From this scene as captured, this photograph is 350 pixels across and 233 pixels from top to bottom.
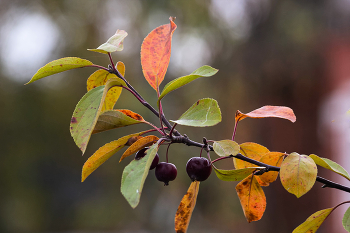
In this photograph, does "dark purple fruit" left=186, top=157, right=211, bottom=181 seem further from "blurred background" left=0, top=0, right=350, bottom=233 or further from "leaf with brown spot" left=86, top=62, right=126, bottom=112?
"blurred background" left=0, top=0, right=350, bottom=233

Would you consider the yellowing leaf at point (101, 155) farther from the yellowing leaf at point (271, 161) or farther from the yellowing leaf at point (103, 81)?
the yellowing leaf at point (271, 161)

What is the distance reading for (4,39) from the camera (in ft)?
11.0

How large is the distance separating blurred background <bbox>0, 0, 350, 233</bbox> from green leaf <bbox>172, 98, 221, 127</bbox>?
2.64 metres

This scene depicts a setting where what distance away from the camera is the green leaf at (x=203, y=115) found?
32 cm

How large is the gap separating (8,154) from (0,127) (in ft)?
1.15

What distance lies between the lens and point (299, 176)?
344 mm

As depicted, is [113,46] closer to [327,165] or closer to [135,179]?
[135,179]

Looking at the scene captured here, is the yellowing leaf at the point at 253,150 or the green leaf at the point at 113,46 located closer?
the green leaf at the point at 113,46

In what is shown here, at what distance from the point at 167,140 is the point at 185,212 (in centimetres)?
12

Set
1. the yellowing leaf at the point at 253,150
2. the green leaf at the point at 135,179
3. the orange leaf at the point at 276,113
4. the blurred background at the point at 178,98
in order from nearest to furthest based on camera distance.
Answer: the green leaf at the point at 135,179
the orange leaf at the point at 276,113
the yellowing leaf at the point at 253,150
the blurred background at the point at 178,98

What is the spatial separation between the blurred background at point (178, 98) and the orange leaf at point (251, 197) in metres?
2.47

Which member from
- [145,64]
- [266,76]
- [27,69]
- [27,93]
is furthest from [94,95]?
[27,93]

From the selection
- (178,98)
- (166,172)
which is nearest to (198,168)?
(166,172)

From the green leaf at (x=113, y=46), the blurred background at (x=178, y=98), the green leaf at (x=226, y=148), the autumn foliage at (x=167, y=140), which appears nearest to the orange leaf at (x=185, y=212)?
the autumn foliage at (x=167, y=140)
